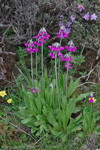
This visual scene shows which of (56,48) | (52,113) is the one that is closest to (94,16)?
(56,48)

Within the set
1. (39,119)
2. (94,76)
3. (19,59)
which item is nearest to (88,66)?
(94,76)

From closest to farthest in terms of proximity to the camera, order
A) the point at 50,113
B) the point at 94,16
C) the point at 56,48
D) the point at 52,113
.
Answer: the point at 56,48
the point at 50,113
the point at 52,113
the point at 94,16

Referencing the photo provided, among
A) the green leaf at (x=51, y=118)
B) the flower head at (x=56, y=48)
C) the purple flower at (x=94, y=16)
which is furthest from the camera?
the purple flower at (x=94, y=16)

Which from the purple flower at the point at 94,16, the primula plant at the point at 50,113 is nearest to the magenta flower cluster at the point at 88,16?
the purple flower at the point at 94,16

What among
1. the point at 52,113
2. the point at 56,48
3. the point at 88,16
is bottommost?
the point at 52,113

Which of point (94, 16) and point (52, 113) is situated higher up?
point (94, 16)

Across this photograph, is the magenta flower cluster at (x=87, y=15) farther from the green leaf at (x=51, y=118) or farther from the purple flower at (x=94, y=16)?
the green leaf at (x=51, y=118)

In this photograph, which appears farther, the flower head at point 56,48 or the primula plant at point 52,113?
the primula plant at point 52,113

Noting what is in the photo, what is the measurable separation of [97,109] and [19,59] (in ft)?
5.30

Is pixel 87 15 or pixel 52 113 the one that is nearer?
pixel 52 113

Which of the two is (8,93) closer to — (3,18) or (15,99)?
(15,99)

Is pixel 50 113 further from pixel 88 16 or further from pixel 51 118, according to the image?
pixel 88 16

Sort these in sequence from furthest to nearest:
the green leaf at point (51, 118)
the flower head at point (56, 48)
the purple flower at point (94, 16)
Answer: the purple flower at point (94, 16)
the green leaf at point (51, 118)
the flower head at point (56, 48)

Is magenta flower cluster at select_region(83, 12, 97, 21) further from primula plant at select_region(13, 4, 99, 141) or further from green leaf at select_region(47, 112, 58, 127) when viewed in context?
green leaf at select_region(47, 112, 58, 127)
